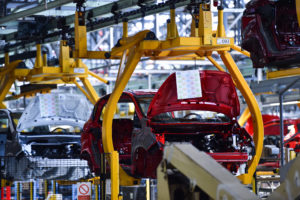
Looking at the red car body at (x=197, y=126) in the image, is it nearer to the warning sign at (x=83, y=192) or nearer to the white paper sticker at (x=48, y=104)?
the warning sign at (x=83, y=192)

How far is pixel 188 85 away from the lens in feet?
24.6

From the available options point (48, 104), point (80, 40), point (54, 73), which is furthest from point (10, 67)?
point (80, 40)

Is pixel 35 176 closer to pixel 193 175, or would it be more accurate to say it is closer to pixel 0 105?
pixel 0 105

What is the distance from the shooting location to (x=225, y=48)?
26.9 feet

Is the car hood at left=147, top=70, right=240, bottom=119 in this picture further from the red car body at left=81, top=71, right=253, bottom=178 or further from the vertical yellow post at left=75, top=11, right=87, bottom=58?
the vertical yellow post at left=75, top=11, right=87, bottom=58

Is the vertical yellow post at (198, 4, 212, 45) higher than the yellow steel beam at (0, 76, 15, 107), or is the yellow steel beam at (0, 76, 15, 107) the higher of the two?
the vertical yellow post at (198, 4, 212, 45)

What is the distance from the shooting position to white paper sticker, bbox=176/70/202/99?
744 centimetres

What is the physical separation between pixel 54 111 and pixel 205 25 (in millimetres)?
3839

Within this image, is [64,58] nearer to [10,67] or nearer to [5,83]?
[10,67]

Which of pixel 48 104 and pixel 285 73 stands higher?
pixel 285 73

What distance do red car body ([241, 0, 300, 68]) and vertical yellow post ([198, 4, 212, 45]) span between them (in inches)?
46.6

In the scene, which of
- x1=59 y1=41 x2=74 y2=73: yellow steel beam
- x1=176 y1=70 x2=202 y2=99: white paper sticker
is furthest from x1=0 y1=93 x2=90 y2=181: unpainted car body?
x1=176 y1=70 x2=202 y2=99: white paper sticker

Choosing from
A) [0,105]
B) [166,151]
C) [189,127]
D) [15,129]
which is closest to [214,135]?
[189,127]

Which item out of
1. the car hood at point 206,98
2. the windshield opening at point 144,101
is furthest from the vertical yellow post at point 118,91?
the car hood at point 206,98
